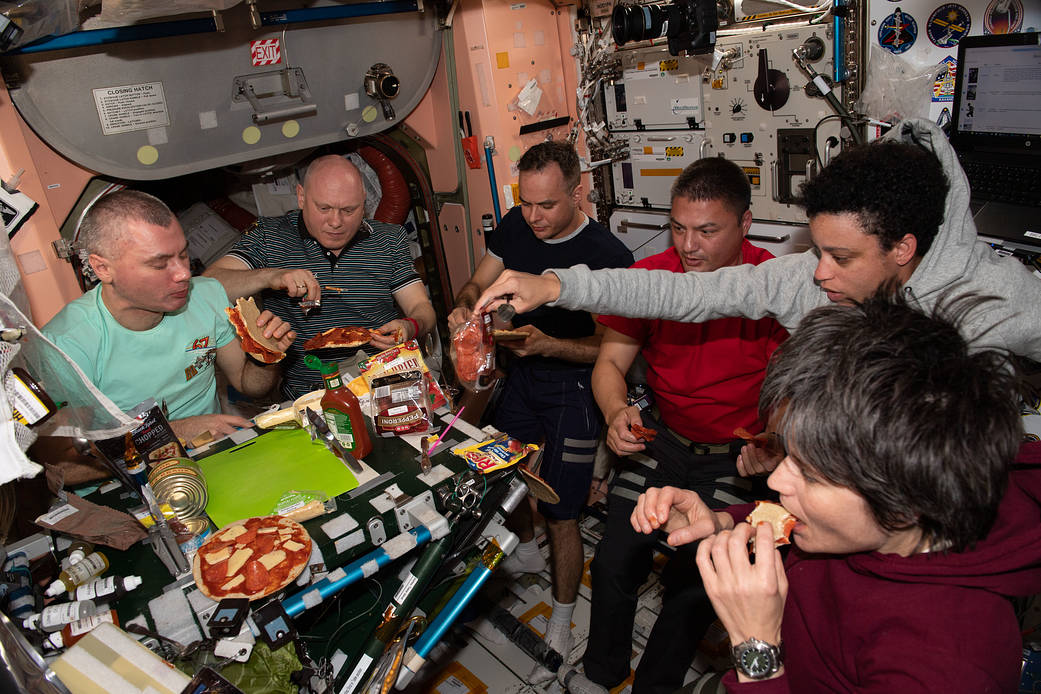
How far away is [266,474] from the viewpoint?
2.15 metres

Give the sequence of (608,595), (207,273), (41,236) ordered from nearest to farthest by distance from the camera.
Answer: (608,595), (41,236), (207,273)

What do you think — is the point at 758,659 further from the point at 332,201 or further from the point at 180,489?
the point at 332,201

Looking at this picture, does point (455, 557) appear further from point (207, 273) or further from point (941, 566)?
point (207, 273)

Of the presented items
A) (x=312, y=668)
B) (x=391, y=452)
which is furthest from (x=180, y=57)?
(x=312, y=668)

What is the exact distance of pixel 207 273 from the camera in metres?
3.43

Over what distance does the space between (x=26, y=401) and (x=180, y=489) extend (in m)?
0.60

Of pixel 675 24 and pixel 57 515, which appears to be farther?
pixel 675 24

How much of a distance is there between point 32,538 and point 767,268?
2441 mm

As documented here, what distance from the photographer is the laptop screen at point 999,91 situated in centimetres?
266

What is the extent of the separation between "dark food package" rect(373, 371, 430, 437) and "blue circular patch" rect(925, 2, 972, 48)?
274cm

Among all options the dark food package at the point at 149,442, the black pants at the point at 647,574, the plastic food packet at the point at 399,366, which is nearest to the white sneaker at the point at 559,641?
the black pants at the point at 647,574

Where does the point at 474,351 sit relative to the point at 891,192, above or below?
below

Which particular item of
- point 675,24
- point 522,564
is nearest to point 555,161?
point 675,24

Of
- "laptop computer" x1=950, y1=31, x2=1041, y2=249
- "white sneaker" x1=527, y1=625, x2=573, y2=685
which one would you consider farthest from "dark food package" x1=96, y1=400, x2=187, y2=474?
"laptop computer" x1=950, y1=31, x2=1041, y2=249
